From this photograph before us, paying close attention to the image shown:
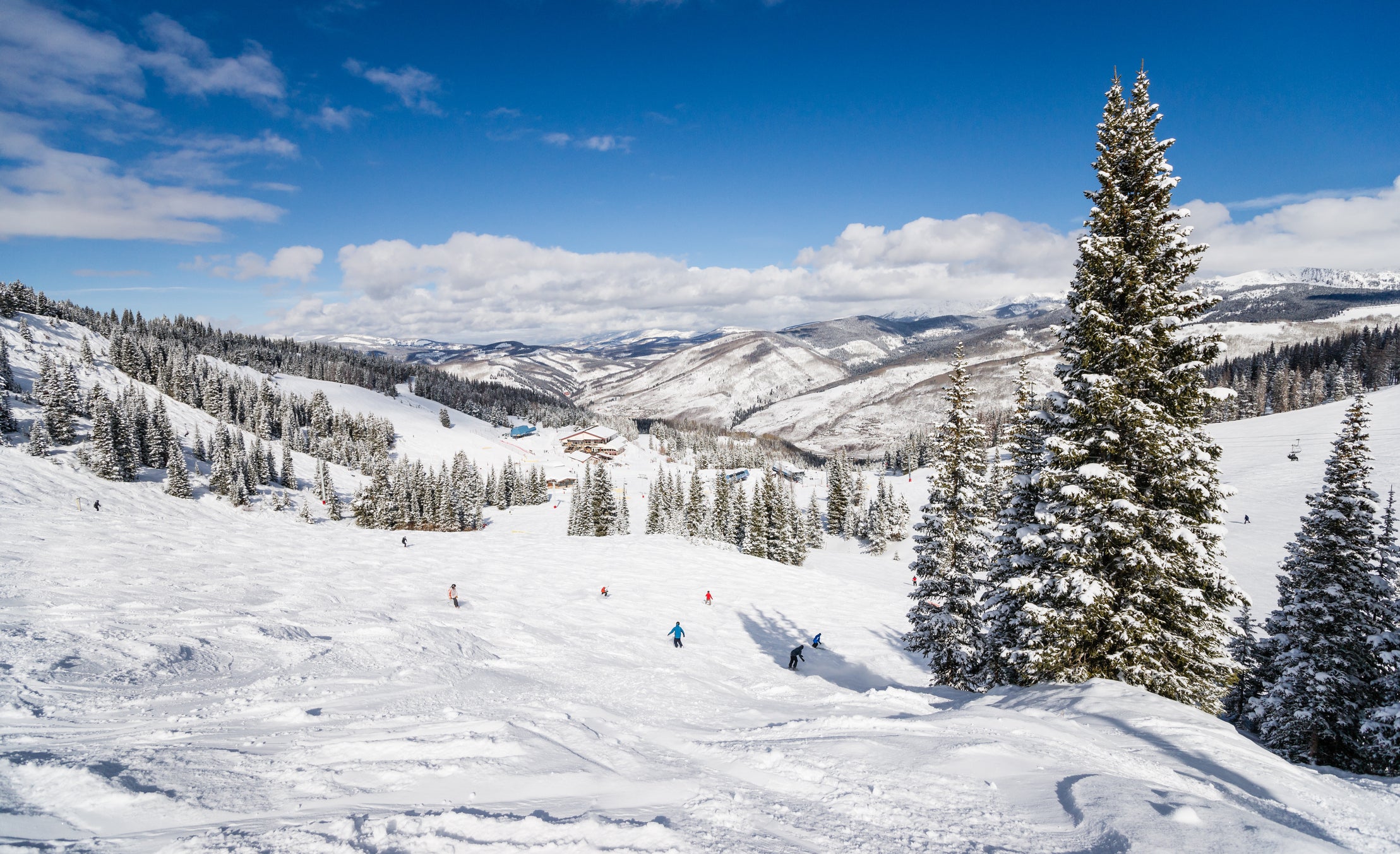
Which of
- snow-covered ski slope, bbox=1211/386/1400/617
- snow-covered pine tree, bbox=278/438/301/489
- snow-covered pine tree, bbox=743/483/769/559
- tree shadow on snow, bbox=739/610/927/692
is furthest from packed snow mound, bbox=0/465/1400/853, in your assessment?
snow-covered pine tree, bbox=278/438/301/489

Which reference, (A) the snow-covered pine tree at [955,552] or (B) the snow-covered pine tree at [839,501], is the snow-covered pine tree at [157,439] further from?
(B) the snow-covered pine tree at [839,501]

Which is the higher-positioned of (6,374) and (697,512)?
(6,374)

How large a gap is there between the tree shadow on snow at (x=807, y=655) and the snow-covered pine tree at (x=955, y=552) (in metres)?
2.13

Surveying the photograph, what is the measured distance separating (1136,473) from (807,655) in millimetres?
16906

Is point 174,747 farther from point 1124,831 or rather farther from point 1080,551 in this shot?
point 1080,551

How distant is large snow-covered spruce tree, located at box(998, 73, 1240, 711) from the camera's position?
A: 12.3 meters

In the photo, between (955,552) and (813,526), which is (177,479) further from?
(813,526)

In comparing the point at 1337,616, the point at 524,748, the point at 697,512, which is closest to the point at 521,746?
the point at 524,748

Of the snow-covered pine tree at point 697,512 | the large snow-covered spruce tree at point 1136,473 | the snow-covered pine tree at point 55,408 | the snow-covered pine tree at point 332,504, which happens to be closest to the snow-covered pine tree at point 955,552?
the large snow-covered spruce tree at point 1136,473

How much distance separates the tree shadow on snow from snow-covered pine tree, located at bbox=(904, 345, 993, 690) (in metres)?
2.13

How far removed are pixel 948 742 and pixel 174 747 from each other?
10178mm

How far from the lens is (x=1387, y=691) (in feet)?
59.5

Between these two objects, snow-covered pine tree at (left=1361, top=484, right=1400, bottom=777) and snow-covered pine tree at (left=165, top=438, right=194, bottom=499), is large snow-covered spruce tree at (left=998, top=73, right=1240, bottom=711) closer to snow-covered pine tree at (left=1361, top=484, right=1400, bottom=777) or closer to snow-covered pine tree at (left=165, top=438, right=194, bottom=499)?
snow-covered pine tree at (left=1361, top=484, right=1400, bottom=777)

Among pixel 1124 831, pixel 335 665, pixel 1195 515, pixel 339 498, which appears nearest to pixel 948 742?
pixel 1124 831
